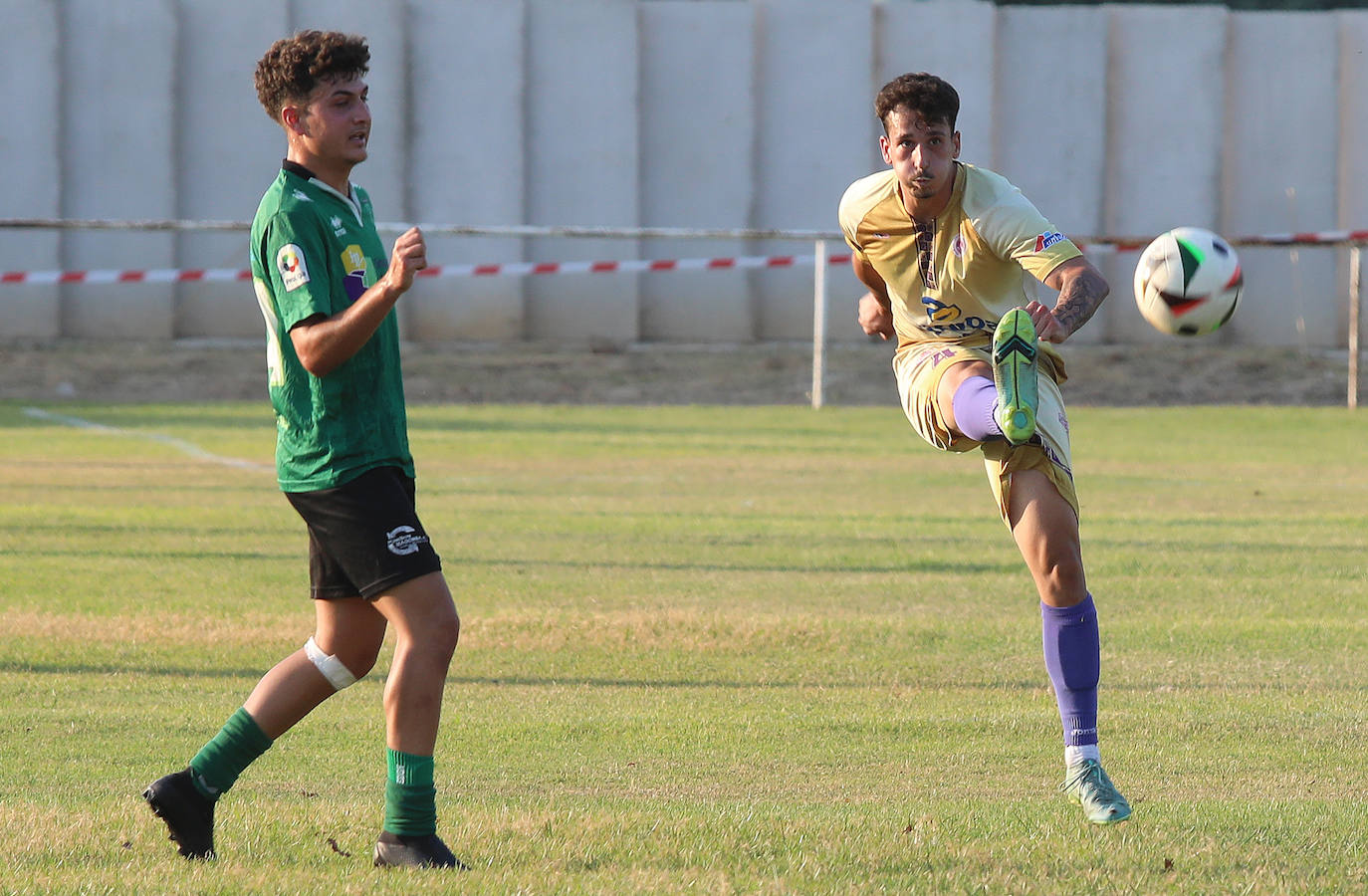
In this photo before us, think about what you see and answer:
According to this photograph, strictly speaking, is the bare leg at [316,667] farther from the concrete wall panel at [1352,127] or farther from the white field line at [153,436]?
the concrete wall panel at [1352,127]

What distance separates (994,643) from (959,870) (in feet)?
12.6

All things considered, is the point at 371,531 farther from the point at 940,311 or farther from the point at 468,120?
the point at 468,120

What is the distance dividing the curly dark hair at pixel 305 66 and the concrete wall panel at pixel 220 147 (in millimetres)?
20827

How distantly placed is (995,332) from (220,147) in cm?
2088

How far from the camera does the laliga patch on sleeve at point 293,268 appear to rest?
432cm

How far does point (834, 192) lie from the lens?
2598 centimetres

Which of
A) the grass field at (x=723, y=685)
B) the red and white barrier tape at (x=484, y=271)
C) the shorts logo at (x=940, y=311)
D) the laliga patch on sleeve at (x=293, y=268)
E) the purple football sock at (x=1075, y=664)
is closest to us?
the laliga patch on sleeve at (x=293, y=268)

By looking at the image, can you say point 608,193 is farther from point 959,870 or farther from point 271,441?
point 959,870

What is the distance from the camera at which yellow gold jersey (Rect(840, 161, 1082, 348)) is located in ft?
18.1

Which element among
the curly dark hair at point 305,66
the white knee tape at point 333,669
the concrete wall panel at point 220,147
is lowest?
the white knee tape at point 333,669

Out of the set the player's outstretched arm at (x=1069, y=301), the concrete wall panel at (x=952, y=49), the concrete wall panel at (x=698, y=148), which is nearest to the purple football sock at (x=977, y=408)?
→ the player's outstretched arm at (x=1069, y=301)

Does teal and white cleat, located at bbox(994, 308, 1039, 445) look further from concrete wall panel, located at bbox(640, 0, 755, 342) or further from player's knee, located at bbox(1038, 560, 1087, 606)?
concrete wall panel, located at bbox(640, 0, 755, 342)

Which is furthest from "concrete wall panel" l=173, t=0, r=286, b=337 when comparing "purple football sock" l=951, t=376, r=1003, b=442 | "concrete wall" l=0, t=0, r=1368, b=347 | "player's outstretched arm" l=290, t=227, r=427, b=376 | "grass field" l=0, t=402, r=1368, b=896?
"player's outstretched arm" l=290, t=227, r=427, b=376

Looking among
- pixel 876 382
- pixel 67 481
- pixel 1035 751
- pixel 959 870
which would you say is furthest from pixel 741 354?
pixel 959 870
